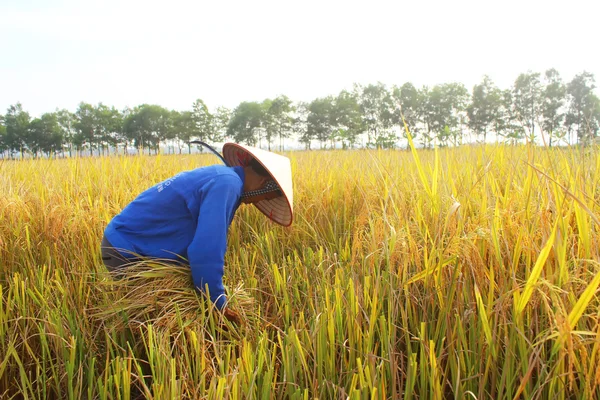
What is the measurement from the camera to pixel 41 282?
66.9 inches

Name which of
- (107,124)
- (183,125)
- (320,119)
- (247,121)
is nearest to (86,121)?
(107,124)

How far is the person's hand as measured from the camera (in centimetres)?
148

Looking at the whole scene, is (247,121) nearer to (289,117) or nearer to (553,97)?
(289,117)

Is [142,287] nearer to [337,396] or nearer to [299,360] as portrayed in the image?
[299,360]

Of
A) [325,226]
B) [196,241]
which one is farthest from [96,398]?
[325,226]

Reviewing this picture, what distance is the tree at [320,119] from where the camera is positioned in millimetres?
64375

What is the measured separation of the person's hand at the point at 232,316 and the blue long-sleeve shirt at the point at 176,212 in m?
0.05

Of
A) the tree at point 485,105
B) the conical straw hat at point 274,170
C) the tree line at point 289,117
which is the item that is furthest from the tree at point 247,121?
the conical straw hat at point 274,170

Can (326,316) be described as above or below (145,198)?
below

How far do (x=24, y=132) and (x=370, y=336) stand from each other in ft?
242

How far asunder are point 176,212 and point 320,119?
6509cm

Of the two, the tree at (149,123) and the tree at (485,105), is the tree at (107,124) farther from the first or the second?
the tree at (485,105)

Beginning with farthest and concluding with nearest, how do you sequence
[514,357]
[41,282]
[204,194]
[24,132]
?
1. [24,132]
2. [41,282]
3. [204,194]
4. [514,357]

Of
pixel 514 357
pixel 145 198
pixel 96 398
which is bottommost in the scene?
pixel 96 398
